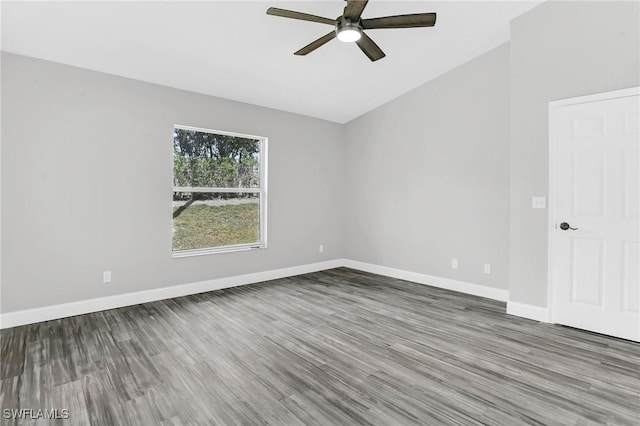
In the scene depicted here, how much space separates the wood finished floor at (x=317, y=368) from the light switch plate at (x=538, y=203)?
119 cm

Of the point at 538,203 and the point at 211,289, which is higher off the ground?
the point at 538,203

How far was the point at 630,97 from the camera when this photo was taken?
297 cm

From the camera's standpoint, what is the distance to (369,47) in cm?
296

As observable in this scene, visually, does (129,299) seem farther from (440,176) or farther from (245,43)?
(440,176)

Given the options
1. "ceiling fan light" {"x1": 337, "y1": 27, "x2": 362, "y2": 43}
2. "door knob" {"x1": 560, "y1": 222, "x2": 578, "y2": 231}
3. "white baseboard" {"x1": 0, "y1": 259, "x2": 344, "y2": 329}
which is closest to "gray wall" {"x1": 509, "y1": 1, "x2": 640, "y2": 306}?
"door knob" {"x1": 560, "y1": 222, "x2": 578, "y2": 231}

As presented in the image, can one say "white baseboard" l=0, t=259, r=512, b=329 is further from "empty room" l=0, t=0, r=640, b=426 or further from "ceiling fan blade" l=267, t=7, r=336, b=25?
"ceiling fan blade" l=267, t=7, r=336, b=25

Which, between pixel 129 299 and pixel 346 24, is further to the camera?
pixel 129 299

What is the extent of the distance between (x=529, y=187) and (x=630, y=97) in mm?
1094

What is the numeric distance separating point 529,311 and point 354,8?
3.37 metres

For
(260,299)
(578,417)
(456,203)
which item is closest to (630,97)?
(456,203)

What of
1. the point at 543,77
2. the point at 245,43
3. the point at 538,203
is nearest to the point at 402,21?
the point at 245,43

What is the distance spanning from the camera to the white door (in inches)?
117

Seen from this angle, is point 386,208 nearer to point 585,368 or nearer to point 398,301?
point 398,301

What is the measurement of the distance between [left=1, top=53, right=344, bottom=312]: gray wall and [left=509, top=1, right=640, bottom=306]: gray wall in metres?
3.44
